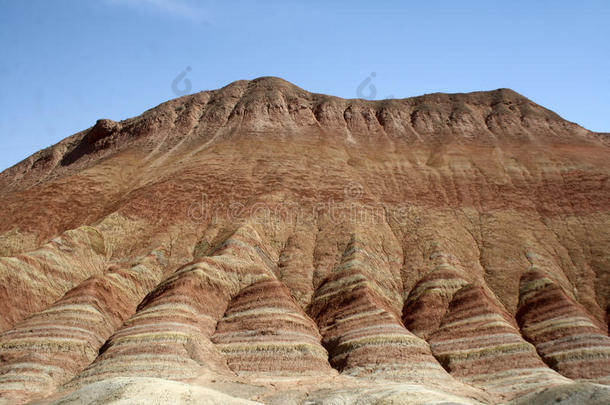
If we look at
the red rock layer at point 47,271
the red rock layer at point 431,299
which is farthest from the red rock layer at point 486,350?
the red rock layer at point 47,271

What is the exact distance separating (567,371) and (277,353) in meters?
20.3

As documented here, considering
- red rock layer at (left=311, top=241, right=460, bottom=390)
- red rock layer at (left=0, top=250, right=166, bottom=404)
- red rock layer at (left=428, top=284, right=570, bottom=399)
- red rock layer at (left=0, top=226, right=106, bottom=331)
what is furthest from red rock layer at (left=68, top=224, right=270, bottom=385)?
red rock layer at (left=428, top=284, right=570, bottom=399)

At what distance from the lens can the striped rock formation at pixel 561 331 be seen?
117 feet

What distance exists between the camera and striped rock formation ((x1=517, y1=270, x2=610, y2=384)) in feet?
117

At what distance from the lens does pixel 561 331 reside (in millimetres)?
39219

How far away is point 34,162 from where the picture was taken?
9188 cm

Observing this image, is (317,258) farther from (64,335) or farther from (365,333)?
(64,335)

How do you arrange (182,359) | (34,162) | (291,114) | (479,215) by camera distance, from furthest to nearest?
(34,162)
(291,114)
(479,215)
(182,359)

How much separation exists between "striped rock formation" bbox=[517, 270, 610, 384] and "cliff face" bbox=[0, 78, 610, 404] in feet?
0.52

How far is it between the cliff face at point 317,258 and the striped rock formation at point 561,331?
0.16 m

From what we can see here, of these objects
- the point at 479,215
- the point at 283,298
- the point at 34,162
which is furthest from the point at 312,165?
the point at 34,162

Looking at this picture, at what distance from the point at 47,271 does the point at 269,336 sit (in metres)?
20.7

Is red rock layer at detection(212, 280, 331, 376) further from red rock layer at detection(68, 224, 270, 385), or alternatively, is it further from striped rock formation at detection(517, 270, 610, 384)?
striped rock formation at detection(517, 270, 610, 384)

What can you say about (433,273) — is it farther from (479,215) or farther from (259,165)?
(259,165)
